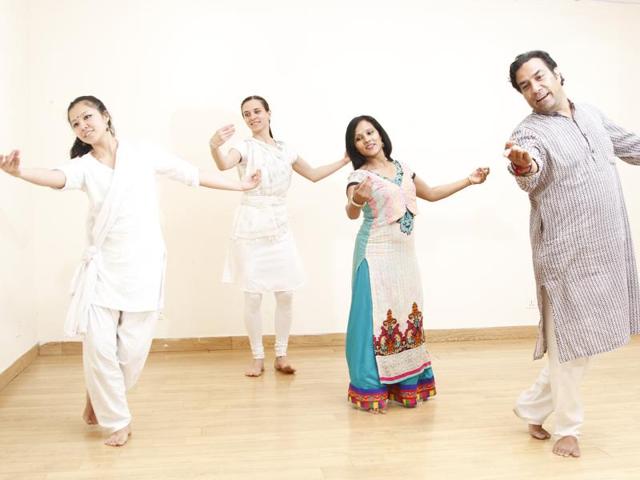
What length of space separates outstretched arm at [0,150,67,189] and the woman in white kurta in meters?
1.32

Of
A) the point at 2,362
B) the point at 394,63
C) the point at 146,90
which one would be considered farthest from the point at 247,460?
the point at 394,63

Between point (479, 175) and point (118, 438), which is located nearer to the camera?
point (118, 438)

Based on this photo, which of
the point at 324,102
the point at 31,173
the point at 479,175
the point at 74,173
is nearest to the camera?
the point at 31,173

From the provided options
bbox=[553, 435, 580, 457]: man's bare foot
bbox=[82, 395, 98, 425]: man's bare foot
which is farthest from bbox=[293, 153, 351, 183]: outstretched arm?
bbox=[553, 435, 580, 457]: man's bare foot

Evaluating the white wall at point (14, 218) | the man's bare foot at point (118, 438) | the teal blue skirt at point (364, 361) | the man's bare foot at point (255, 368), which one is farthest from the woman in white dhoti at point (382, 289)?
the white wall at point (14, 218)

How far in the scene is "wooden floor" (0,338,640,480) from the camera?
8.21 ft

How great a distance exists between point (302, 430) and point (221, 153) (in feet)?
5.16

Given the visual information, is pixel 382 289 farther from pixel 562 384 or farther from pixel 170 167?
pixel 170 167

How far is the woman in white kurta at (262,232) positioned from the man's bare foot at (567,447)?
1692 mm

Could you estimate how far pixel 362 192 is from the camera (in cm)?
304

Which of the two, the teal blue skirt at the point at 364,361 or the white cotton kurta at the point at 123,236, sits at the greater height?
the white cotton kurta at the point at 123,236

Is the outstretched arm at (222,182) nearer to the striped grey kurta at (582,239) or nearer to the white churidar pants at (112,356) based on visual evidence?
the white churidar pants at (112,356)

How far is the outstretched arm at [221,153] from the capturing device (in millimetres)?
3430

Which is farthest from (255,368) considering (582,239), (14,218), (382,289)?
(582,239)
